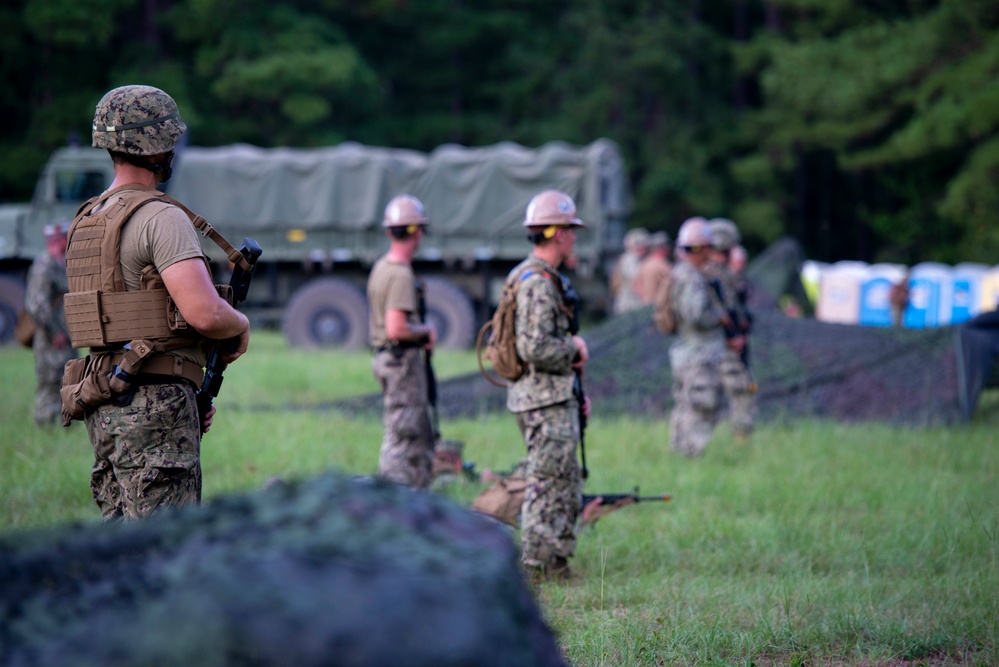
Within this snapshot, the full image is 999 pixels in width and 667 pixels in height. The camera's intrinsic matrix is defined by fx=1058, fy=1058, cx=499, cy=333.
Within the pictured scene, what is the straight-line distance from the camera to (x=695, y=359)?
27.0 ft

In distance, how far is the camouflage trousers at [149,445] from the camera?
3.29 meters

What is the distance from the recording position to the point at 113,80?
2408 cm

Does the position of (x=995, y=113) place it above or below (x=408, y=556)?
above

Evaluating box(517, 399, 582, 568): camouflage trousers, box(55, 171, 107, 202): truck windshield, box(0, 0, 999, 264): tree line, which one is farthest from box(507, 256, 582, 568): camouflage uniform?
box(0, 0, 999, 264): tree line

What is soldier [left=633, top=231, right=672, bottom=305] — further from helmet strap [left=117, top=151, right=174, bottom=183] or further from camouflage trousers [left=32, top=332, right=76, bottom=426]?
helmet strap [left=117, top=151, right=174, bottom=183]

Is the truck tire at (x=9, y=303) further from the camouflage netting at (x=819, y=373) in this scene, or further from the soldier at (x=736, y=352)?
the soldier at (x=736, y=352)

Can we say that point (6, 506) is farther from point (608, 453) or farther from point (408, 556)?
point (408, 556)

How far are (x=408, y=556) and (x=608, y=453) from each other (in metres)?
6.85

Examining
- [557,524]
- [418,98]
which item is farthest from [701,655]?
[418,98]

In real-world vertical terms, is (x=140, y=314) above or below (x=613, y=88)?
below

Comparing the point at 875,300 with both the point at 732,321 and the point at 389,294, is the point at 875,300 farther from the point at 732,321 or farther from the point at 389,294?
the point at 389,294

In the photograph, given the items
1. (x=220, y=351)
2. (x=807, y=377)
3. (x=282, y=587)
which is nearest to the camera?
(x=282, y=587)

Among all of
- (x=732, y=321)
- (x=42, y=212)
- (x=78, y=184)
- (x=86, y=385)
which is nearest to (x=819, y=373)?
(x=732, y=321)

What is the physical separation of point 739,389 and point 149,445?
622 cm
